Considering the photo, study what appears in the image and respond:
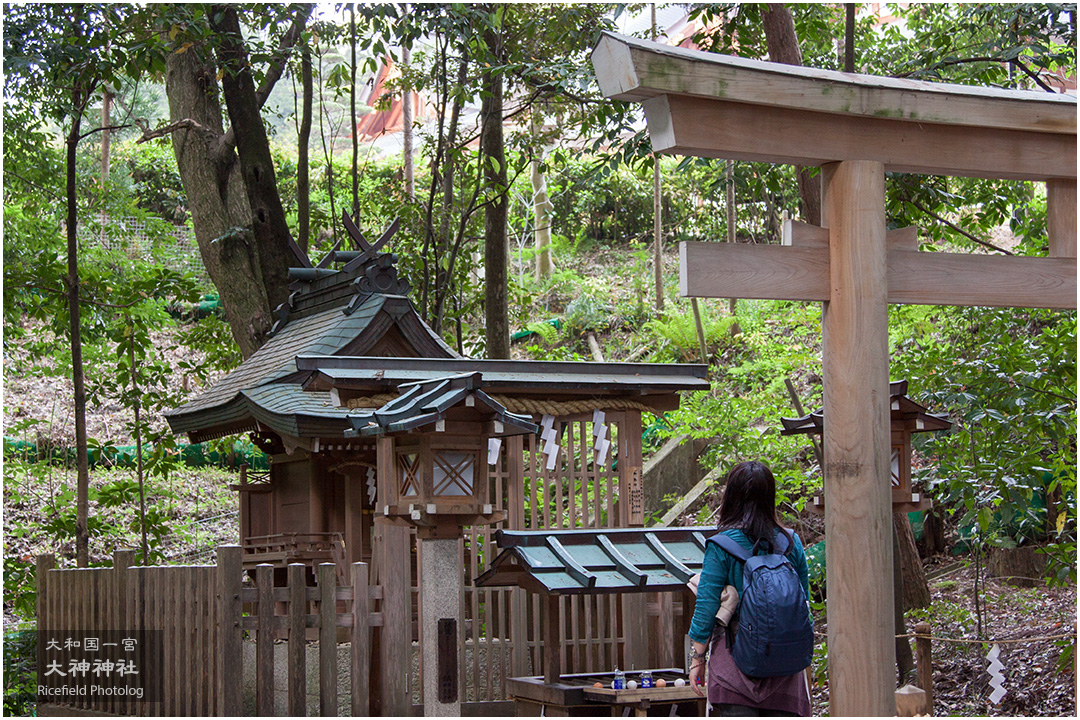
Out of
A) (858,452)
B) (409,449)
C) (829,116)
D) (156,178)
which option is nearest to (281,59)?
(409,449)

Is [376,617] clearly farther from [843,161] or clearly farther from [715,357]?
[715,357]

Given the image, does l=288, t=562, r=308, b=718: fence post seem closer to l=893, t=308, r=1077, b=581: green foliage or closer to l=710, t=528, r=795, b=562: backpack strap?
l=710, t=528, r=795, b=562: backpack strap

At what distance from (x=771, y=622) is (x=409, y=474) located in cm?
250

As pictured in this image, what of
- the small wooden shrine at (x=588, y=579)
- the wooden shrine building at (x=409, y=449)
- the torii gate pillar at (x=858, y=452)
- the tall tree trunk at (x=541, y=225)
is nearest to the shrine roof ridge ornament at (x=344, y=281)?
the wooden shrine building at (x=409, y=449)

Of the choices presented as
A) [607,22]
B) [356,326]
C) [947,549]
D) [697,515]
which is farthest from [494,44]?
[947,549]

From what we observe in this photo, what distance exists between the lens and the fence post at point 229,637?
5.38 meters

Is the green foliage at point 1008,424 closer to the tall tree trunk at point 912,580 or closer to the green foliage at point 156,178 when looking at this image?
the tall tree trunk at point 912,580

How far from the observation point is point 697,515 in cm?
1498

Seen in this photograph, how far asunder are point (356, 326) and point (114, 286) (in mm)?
4039

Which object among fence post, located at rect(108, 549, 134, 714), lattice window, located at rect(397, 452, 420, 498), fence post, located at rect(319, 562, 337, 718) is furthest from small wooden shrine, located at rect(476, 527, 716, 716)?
fence post, located at rect(108, 549, 134, 714)

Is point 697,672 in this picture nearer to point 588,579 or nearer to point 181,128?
point 588,579

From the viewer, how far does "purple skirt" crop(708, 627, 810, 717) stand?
4043 mm

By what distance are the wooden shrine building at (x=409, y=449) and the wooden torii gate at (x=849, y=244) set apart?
6.03 ft

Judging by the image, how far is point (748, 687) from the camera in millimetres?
4035
